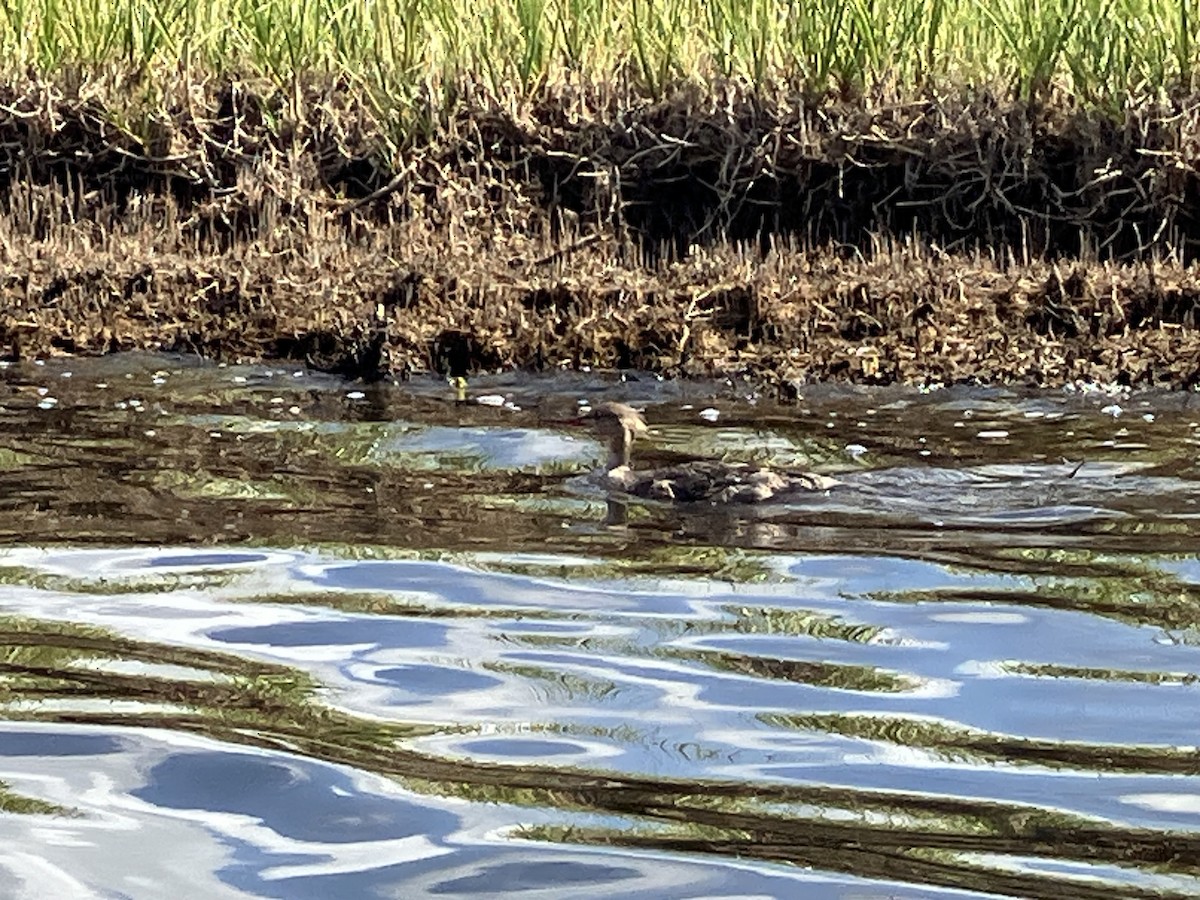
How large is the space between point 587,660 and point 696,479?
2621 mm

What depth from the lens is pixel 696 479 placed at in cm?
874

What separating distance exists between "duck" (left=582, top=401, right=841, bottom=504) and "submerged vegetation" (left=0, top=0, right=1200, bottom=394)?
1.91m

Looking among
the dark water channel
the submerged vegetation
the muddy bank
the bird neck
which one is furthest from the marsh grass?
the bird neck

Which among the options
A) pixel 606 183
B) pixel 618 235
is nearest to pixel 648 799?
pixel 618 235

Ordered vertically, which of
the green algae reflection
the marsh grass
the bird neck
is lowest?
the bird neck

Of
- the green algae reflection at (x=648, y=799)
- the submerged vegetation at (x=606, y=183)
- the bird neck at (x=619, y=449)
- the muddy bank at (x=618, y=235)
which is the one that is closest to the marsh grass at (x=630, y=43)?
the submerged vegetation at (x=606, y=183)

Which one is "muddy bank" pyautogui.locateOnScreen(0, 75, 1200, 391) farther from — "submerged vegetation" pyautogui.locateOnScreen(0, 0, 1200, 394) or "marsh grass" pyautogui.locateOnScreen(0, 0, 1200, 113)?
"marsh grass" pyautogui.locateOnScreen(0, 0, 1200, 113)

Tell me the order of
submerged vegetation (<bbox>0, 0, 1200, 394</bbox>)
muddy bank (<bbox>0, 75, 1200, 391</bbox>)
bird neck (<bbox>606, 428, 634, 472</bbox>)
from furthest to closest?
submerged vegetation (<bbox>0, 0, 1200, 394</bbox>), muddy bank (<bbox>0, 75, 1200, 391</bbox>), bird neck (<bbox>606, 428, 634, 472</bbox>)

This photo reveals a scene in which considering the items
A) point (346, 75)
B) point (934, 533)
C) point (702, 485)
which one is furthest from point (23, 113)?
point (934, 533)

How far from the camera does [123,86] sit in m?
13.9

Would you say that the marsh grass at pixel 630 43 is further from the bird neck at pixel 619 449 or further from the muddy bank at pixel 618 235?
the bird neck at pixel 619 449

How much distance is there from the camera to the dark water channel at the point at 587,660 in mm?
4664

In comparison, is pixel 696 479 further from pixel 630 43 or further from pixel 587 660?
pixel 630 43

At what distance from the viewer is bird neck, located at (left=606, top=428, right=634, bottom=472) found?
9.29 metres
